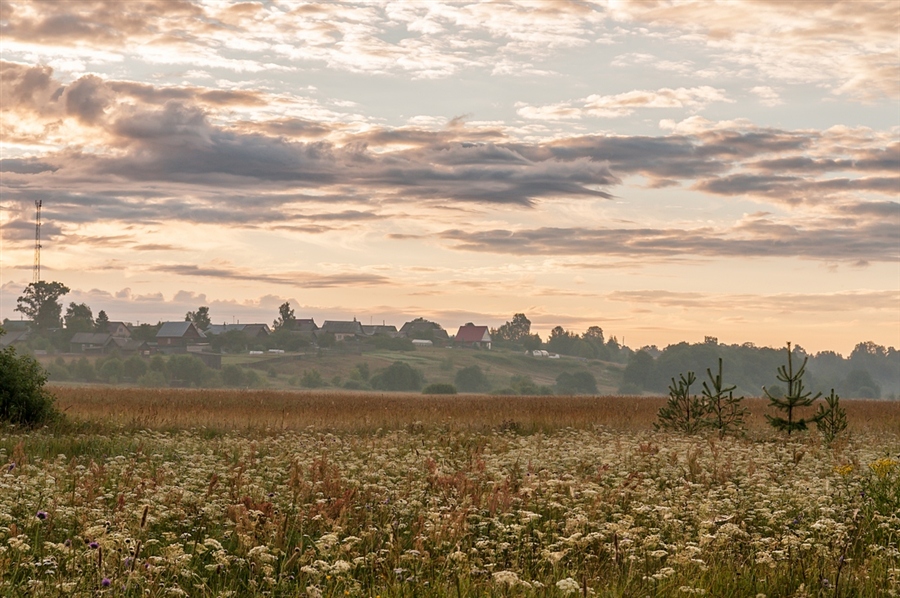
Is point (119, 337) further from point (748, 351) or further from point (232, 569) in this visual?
point (232, 569)

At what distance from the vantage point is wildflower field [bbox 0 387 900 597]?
720cm

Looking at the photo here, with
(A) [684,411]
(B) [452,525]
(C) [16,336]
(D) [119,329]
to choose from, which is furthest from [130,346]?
(B) [452,525]

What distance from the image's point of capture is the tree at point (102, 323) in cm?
15412

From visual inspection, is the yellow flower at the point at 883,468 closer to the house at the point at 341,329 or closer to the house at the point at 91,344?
the house at the point at 91,344

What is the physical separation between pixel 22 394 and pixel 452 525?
1875 centimetres

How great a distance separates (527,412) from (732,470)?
20975mm

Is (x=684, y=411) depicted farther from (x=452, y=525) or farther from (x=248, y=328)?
(x=248, y=328)

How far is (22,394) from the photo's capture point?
22.8m

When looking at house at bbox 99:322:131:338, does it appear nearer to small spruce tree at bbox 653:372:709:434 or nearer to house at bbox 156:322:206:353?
house at bbox 156:322:206:353

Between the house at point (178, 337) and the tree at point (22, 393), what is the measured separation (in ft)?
421

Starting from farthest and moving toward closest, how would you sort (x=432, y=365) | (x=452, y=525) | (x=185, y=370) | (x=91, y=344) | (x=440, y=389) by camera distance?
(x=432, y=365) → (x=91, y=344) → (x=185, y=370) → (x=440, y=389) → (x=452, y=525)

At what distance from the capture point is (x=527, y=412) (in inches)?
1364

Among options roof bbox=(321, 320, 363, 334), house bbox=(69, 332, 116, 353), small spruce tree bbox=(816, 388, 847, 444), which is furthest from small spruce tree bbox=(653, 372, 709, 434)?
roof bbox=(321, 320, 363, 334)

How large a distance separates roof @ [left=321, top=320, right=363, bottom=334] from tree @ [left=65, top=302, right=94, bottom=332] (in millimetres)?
49513
